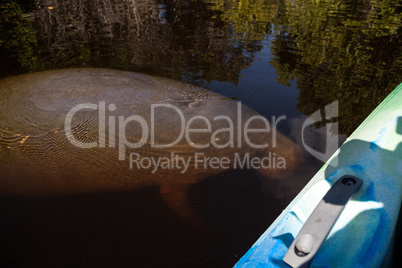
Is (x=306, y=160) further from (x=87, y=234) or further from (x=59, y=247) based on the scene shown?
(x=59, y=247)

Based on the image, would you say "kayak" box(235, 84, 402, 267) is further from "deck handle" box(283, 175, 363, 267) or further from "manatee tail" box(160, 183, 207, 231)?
"manatee tail" box(160, 183, 207, 231)

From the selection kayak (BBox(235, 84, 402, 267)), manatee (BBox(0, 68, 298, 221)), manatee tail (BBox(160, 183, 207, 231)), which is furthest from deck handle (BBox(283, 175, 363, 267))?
manatee (BBox(0, 68, 298, 221))

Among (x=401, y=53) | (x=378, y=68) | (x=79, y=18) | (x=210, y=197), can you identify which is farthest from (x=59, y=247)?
(x=79, y=18)

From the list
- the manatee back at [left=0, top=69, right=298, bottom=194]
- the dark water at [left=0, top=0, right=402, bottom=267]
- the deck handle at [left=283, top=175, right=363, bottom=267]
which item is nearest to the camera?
the deck handle at [left=283, top=175, right=363, bottom=267]

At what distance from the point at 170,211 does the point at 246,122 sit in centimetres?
154

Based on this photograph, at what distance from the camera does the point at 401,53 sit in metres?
6.51

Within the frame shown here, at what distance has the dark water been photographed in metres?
2.26

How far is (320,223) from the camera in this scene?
1.22 m

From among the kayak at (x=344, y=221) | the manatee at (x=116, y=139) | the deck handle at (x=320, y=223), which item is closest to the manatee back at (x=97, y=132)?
the manatee at (x=116, y=139)

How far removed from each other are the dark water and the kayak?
0.96m

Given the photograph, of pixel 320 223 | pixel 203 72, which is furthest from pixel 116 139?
pixel 203 72

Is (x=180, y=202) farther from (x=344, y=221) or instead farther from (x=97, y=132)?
(x=344, y=221)

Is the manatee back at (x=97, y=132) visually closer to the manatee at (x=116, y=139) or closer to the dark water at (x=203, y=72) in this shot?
the manatee at (x=116, y=139)

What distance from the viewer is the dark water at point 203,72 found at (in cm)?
226
